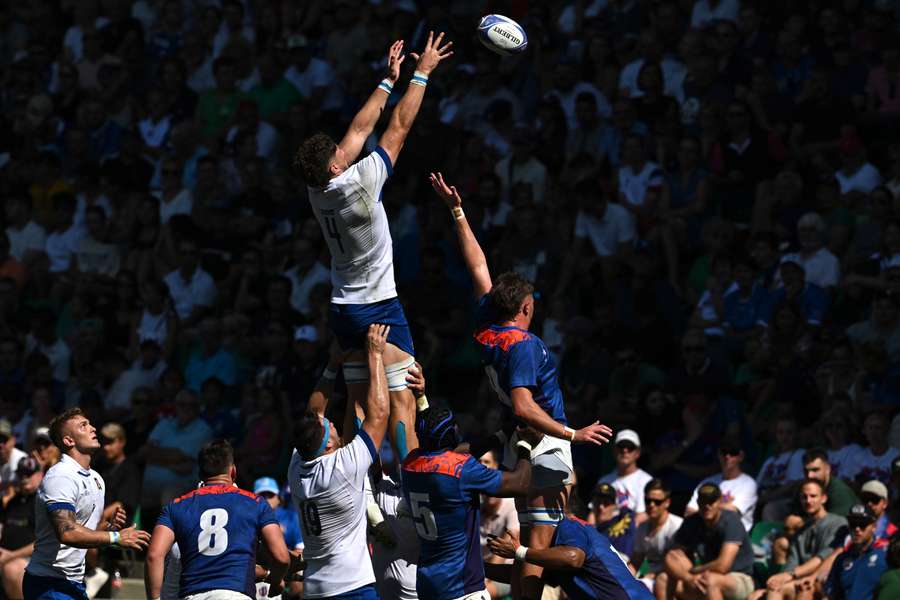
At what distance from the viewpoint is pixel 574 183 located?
1978 cm

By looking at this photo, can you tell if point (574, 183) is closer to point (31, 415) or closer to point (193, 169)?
point (193, 169)

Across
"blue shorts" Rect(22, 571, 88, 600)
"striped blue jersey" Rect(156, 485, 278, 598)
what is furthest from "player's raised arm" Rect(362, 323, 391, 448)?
"blue shorts" Rect(22, 571, 88, 600)

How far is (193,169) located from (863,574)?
38.4 ft

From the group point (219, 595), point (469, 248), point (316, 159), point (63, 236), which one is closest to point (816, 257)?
point (469, 248)

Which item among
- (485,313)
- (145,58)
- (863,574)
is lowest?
(863,574)

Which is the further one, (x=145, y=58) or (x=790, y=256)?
(x=145, y=58)

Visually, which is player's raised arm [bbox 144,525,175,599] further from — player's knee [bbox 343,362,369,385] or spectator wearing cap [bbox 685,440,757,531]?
spectator wearing cap [bbox 685,440,757,531]

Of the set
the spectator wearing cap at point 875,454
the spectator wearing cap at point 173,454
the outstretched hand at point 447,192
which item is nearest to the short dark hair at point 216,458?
the outstretched hand at point 447,192

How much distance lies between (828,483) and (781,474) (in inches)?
31.1

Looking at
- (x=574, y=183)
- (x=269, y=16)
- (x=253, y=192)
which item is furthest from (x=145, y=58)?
(x=574, y=183)

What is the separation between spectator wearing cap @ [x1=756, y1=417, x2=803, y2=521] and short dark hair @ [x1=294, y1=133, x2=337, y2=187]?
20.8 ft

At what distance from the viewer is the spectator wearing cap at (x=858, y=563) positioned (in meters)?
14.5

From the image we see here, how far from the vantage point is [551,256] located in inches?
762

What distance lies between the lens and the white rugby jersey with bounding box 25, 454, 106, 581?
12.8 m
